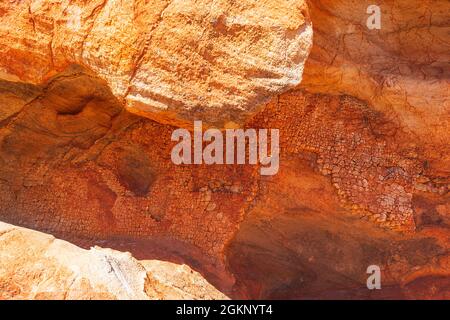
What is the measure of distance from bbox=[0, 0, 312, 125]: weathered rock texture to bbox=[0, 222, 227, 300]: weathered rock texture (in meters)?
0.93

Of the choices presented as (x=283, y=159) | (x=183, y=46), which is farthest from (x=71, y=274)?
(x=283, y=159)

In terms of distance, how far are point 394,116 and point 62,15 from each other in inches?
93.6

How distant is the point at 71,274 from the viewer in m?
2.60

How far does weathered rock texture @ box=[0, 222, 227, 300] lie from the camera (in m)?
2.55

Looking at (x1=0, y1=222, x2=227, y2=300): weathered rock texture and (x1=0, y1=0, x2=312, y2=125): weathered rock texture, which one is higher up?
(x1=0, y1=0, x2=312, y2=125): weathered rock texture

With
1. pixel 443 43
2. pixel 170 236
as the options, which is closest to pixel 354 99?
pixel 443 43

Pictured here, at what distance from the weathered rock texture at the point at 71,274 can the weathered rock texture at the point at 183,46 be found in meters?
0.93

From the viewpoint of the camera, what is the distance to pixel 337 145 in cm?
353

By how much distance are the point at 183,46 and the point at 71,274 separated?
1.41m

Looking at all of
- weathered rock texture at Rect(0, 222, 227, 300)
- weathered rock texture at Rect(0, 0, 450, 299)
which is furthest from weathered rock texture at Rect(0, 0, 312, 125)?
weathered rock texture at Rect(0, 222, 227, 300)

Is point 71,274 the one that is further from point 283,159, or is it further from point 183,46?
point 283,159

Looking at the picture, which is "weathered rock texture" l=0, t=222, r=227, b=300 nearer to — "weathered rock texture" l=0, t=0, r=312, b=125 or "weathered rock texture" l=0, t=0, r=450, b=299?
"weathered rock texture" l=0, t=0, r=450, b=299

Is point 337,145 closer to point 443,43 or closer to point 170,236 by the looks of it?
point 443,43

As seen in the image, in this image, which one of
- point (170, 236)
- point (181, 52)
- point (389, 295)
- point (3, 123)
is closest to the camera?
point (181, 52)
